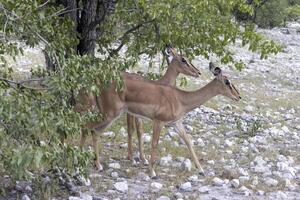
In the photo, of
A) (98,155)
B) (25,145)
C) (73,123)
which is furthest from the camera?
(98,155)

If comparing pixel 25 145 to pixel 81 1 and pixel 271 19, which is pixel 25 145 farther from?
pixel 271 19

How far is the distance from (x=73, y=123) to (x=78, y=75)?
417mm

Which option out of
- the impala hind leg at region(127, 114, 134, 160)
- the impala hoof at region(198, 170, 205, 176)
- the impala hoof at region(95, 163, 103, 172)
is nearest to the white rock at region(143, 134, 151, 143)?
the impala hind leg at region(127, 114, 134, 160)

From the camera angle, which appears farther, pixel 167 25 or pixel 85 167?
pixel 167 25

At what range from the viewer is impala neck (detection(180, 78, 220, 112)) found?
870 centimetres

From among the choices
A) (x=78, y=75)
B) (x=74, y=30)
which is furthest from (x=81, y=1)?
(x=78, y=75)

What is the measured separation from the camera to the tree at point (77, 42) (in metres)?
5.01

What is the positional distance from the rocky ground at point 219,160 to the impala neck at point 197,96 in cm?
78

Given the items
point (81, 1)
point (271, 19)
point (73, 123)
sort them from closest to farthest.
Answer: point (73, 123) < point (81, 1) < point (271, 19)

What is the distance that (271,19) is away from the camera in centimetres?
4081

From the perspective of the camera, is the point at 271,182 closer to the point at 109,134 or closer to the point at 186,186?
the point at 186,186

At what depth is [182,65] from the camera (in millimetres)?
9648

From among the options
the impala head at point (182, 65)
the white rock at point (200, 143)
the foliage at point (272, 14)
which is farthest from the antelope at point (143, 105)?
the foliage at point (272, 14)

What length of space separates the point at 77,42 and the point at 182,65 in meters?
1.76
